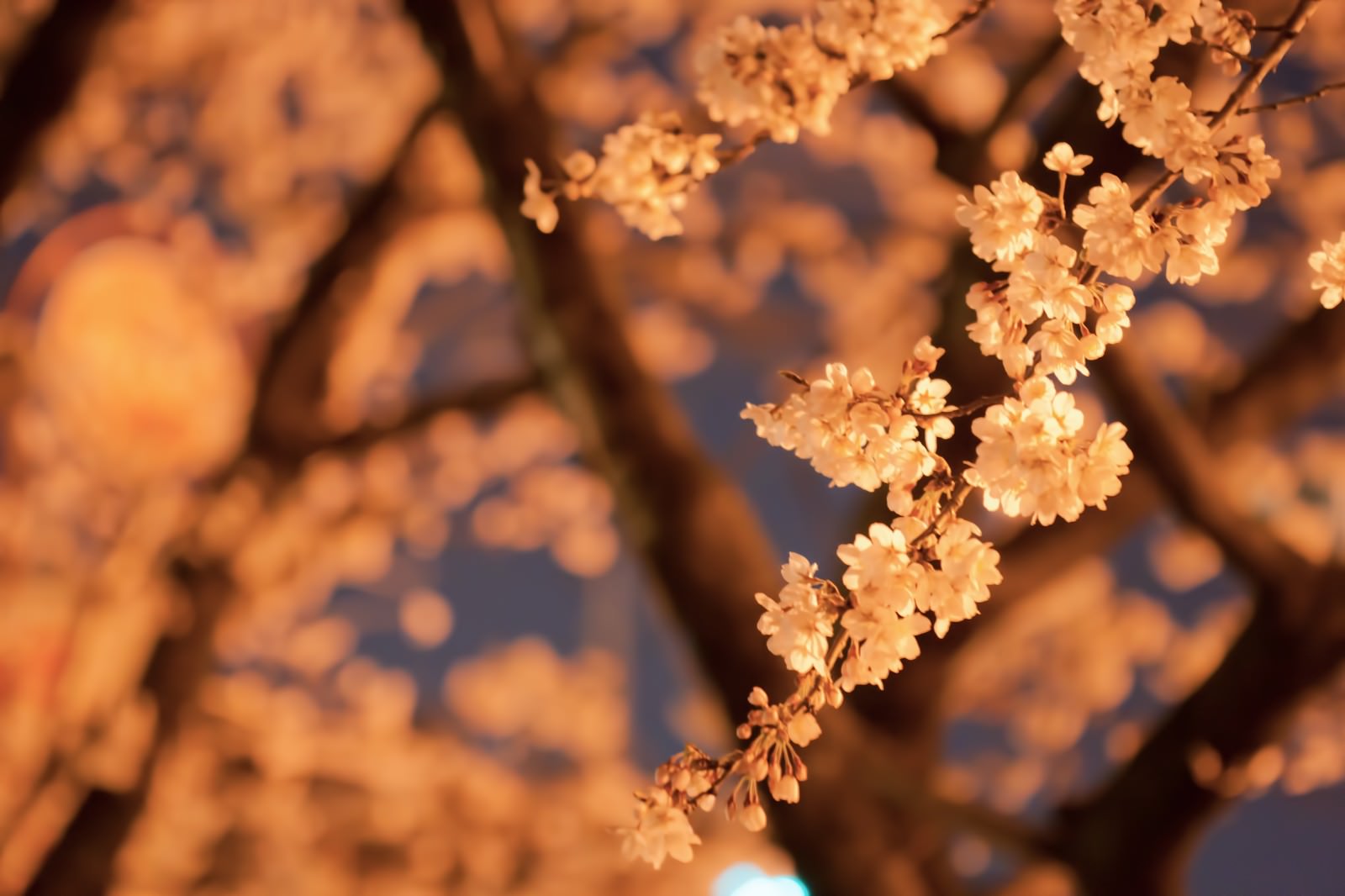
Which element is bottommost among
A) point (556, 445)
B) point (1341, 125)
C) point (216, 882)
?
point (216, 882)

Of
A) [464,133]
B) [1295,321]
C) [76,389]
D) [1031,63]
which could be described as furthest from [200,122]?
[1295,321]

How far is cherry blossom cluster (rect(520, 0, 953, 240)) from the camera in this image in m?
1.24

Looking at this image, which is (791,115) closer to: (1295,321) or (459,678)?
(1295,321)

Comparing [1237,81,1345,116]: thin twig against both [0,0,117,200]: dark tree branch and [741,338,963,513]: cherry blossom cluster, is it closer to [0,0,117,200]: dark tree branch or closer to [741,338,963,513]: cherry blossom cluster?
[741,338,963,513]: cherry blossom cluster

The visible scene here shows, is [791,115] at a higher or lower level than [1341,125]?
higher

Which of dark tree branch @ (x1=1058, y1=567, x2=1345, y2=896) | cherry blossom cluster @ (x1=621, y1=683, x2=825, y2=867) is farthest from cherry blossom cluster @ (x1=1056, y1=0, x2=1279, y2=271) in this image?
dark tree branch @ (x1=1058, y1=567, x2=1345, y2=896)

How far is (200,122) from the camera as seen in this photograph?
19.4 feet

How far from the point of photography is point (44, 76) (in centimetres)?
287

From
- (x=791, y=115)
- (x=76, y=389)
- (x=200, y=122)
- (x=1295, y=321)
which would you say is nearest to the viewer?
(x=791, y=115)

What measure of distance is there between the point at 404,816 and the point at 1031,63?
248 inches

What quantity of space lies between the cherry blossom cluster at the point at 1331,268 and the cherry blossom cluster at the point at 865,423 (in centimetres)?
47

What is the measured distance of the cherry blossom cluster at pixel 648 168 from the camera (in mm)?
1291

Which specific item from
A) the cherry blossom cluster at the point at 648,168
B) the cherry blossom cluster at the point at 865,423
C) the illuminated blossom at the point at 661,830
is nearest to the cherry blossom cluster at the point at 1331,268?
the cherry blossom cluster at the point at 865,423

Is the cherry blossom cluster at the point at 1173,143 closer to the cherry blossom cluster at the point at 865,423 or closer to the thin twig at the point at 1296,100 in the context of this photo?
the thin twig at the point at 1296,100
